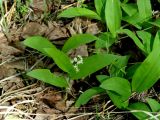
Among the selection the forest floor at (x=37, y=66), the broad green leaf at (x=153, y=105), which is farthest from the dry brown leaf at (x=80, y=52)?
the broad green leaf at (x=153, y=105)

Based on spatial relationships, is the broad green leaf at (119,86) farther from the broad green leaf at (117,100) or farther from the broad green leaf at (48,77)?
the broad green leaf at (48,77)

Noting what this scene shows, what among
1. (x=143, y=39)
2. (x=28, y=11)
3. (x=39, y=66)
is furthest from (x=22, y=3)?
(x=143, y=39)

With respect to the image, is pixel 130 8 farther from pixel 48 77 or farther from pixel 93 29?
pixel 48 77

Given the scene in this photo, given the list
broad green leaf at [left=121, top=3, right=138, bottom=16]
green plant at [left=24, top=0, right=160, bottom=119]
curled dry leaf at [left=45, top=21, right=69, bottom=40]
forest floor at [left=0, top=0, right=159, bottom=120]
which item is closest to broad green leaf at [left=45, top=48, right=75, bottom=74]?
green plant at [left=24, top=0, right=160, bottom=119]

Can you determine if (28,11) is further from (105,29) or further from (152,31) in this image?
(152,31)

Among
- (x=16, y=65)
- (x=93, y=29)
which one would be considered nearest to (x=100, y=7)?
(x=93, y=29)

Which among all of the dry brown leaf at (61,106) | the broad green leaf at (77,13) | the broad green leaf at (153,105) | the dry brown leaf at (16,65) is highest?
the broad green leaf at (77,13)
